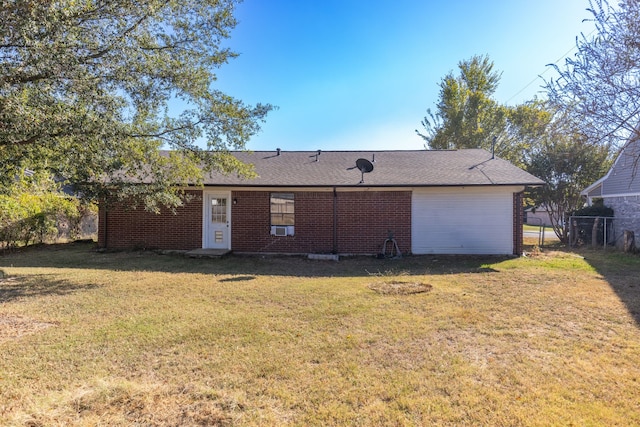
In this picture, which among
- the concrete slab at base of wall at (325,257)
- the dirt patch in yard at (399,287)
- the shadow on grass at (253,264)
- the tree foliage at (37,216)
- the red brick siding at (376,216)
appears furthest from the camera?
the red brick siding at (376,216)

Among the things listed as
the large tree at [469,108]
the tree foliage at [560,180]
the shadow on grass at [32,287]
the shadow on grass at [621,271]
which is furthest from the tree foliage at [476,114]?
the shadow on grass at [32,287]

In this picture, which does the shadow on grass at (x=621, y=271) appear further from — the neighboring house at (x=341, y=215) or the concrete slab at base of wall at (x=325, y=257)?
the concrete slab at base of wall at (x=325, y=257)

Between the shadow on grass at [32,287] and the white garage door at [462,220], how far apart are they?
8.90 metres

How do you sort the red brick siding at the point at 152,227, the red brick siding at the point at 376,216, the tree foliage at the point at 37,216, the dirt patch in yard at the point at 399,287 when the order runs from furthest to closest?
the red brick siding at the point at 152,227, the red brick siding at the point at 376,216, the tree foliage at the point at 37,216, the dirt patch in yard at the point at 399,287

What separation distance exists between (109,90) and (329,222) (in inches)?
278

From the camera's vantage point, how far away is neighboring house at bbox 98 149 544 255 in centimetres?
1091

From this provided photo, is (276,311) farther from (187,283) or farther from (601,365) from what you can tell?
(601,365)

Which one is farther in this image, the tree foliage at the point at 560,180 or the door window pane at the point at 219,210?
the tree foliage at the point at 560,180

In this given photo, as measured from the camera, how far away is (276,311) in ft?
A: 17.4

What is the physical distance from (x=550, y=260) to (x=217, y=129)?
9946 mm

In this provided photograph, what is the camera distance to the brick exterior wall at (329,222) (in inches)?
439

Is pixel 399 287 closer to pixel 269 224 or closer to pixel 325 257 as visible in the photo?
pixel 325 257

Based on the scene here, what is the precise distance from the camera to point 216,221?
1165cm

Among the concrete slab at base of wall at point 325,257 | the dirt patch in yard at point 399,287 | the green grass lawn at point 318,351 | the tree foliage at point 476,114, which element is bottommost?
the green grass lawn at point 318,351
